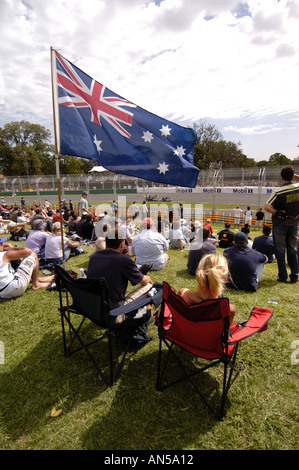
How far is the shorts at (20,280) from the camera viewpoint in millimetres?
4336

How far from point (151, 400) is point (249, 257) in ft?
9.85

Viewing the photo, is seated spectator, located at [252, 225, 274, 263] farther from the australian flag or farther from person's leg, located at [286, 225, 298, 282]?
the australian flag

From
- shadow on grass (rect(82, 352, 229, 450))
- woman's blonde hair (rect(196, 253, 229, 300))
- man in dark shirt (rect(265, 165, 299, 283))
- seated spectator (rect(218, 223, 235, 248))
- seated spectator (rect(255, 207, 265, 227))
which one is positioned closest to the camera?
shadow on grass (rect(82, 352, 229, 450))

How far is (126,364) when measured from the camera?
9.43 ft

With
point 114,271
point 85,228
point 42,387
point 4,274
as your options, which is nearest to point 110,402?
point 42,387

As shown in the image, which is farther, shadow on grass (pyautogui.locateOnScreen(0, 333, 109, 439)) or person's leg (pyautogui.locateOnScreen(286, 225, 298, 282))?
person's leg (pyautogui.locateOnScreen(286, 225, 298, 282))

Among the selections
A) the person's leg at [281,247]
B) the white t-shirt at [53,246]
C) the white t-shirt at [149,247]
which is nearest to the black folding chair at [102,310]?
the white t-shirt at [149,247]

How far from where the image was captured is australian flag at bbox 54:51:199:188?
3.15m

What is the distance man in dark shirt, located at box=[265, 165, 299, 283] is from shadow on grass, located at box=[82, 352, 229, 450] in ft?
11.1

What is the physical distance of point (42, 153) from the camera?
68875 millimetres

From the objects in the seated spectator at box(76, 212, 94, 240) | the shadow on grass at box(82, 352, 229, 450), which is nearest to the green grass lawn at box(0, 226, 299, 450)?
the shadow on grass at box(82, 352, 229, 450)

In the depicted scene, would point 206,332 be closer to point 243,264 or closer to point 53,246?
point 243,264

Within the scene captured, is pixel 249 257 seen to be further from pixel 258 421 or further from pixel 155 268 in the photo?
pixel 258 421

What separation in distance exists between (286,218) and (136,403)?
14.2 ft
